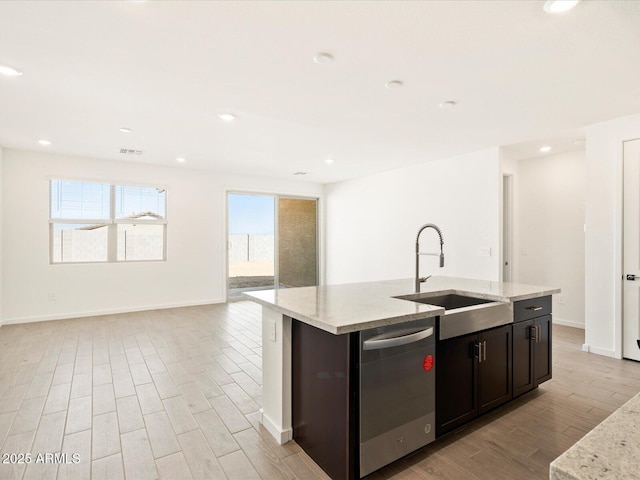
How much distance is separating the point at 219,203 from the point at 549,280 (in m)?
5.84

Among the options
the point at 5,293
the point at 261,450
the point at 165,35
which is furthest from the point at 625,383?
the point at 5,293

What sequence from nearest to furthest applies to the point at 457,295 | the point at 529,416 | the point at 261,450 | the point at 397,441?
the point at 397,441, the point at 261,450, the point at 529,416, the point at 457,295

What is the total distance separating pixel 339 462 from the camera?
171 cm

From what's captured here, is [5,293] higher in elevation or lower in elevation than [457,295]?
lower

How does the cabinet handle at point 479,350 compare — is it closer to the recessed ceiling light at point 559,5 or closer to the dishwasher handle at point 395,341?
the dishwasher handle at point 395,341

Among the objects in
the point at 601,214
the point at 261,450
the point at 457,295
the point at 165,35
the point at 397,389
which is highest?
the point at 165,35

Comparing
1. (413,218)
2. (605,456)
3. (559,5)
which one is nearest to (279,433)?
(605,456)

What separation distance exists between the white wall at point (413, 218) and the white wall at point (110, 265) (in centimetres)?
199

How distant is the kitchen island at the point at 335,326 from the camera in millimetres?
1660

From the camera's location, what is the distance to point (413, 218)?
19.2 ft

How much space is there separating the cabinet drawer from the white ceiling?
176 centimetres

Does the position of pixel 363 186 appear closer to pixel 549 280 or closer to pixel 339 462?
pixel 549 280

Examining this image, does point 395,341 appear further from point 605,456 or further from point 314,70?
point 314,70

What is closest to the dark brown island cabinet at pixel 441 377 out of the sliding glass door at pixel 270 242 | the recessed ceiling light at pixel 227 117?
the recessed ceiling light at pixel 227 117
